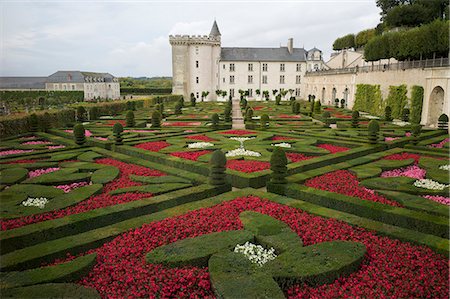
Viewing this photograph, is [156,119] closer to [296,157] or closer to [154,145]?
[154,145]

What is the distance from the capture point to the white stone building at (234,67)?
202ft

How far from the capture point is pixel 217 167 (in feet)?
34.3

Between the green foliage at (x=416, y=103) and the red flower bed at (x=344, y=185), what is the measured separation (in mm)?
20348

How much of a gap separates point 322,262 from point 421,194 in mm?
5611

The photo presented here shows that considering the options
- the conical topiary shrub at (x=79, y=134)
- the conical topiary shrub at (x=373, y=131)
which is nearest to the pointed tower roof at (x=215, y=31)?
the conical topiary shrub at (x=79, y=134)

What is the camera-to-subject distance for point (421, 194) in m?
9.85

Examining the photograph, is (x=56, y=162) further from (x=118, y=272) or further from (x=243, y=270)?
(x=243, y=270)

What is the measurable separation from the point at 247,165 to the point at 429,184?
6.09 m

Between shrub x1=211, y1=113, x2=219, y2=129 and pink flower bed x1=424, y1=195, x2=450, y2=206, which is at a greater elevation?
shrub x1=211, y1=113, x2=219, y2=129

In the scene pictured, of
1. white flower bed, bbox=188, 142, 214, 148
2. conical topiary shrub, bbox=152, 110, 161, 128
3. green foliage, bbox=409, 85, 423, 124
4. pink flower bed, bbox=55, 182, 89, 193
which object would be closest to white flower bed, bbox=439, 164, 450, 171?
white flower bed, bbox=188, 142, 214, 148

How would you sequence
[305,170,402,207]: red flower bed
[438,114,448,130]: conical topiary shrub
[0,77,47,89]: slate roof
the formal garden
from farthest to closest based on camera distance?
[0,77,47,89]: slate roof → [438,114,448,130]: conical topiary shrub → [305,170,402,207]: red flower bed → the formal garden

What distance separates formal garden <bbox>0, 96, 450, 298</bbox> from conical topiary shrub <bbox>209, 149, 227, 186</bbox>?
1.4 inches

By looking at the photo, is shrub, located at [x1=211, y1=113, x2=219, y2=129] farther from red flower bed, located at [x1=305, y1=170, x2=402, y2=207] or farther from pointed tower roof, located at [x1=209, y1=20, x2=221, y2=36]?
pointed tower roof, located at [x1=209, y1=20, x2=221, y2=36]

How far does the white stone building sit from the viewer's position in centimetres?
6144
